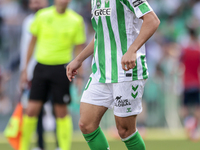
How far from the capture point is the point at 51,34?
20.1 feet

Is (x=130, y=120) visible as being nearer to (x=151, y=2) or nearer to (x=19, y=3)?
(x=19, y=3)

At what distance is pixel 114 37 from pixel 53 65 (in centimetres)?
217

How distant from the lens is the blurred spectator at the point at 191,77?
9336 mm

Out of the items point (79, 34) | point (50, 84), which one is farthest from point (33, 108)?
point (79, 34)

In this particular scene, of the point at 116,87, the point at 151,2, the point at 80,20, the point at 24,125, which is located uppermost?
the point at 151,2

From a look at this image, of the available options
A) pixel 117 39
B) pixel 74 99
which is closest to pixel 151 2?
pixel 74 99

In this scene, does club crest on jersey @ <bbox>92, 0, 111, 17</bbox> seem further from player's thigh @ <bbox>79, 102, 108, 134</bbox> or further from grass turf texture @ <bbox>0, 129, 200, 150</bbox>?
grass turf texture @ <bbox>0, 129, 200, 150</bbox>

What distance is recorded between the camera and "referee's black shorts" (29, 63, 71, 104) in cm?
593

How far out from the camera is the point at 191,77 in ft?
30.9

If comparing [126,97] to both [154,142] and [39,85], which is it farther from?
[154,142]

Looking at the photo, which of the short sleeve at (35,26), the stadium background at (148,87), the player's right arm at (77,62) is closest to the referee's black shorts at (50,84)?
the short sleeve at (35,26)

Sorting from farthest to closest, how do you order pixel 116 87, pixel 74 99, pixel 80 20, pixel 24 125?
pixel 74 99 → pixel 80 20 → pixel 24 125 → pixel 116 87

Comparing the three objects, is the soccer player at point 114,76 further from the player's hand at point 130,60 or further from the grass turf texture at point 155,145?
the grass turf texture at point 155,145

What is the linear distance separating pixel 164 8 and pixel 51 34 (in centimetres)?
774
